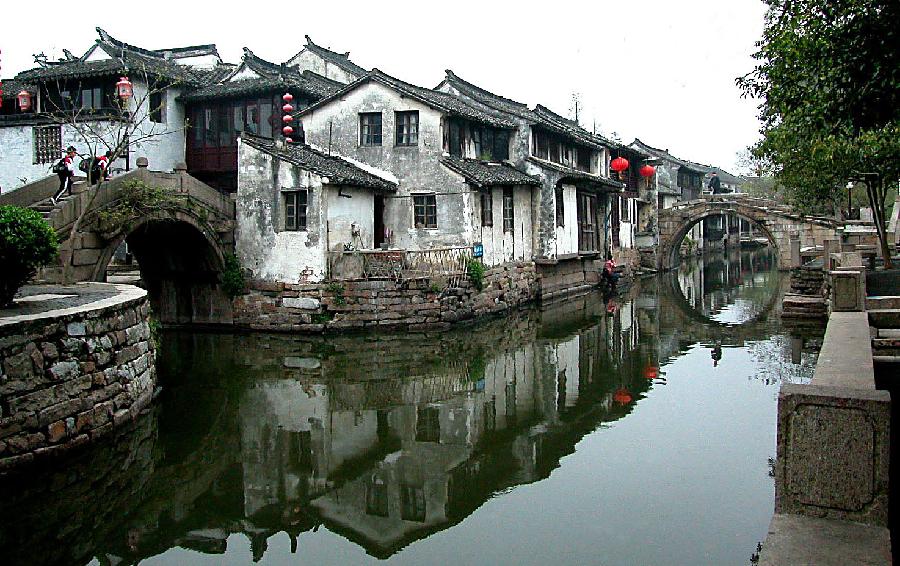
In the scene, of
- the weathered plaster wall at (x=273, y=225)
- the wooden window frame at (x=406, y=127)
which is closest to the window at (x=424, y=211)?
the wooden window frame at (x=406, y=127)

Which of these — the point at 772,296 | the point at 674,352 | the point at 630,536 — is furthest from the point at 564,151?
the point at 630,536

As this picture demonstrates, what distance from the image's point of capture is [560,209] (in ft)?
97.9

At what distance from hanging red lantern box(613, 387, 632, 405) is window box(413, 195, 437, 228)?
10309 mm

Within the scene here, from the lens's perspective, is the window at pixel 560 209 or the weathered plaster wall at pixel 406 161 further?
the window at pixel 560 209

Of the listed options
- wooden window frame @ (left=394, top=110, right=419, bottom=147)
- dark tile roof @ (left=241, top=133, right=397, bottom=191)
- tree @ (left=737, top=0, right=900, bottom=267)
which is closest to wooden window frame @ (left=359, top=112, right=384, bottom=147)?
wooden window frame @ (left=394, top=110, right=419, bottom=147)

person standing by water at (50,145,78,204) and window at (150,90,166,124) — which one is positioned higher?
window at (150,90,166,124)

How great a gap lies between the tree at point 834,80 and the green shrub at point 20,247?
413 inches

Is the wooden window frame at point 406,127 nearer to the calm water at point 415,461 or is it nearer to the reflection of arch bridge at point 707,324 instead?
the calm water at point 415,461

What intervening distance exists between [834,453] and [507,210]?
22620 mm

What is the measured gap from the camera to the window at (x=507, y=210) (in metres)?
27.0

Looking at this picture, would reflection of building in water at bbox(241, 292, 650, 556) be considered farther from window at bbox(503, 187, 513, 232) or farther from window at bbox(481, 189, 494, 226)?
window at bbox(503, 187, 513, 232)

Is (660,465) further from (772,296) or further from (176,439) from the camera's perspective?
(772,296)

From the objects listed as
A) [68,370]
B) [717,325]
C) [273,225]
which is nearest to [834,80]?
[68,370]

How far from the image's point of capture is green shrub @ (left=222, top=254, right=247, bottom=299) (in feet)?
72.7
